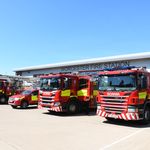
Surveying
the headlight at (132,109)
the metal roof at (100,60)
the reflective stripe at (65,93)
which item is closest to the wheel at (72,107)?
the reflective stripe at (65,93)

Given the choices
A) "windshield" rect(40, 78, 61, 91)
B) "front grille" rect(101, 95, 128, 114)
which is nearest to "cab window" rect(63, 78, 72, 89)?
"windshield" rect(40, 78, 61, 91)

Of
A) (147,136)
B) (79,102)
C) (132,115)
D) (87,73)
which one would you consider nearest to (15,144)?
(147,136)

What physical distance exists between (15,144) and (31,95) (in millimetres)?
14300

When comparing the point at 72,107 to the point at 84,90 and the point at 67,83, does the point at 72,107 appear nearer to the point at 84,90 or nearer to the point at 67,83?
the point at 84,90

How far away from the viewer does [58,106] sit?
54.0 ft

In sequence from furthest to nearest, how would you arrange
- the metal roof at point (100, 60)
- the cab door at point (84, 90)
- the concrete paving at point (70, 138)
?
1. the metal roof at point (100, 60)
2. the cab door at point (84, 90)
3. the concrete paving at point (70, 138)

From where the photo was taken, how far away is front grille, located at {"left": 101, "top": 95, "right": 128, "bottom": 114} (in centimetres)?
1251

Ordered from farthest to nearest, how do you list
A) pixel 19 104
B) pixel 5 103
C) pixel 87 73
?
pixel 5 103 < pixel 19 104 < pixel 87 73

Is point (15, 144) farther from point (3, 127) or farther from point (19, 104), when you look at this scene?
point (19, 104)

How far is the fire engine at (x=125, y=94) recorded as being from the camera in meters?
12.4

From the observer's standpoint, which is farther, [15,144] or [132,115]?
[132,115]

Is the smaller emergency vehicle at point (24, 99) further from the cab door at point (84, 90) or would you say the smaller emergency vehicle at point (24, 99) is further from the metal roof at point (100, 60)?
the metal roof at point (100, 60)

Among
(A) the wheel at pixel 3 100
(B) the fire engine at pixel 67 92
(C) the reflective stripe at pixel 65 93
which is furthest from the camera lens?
(A) the wheel at pixel 3 100

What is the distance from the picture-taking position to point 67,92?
17047 mm
